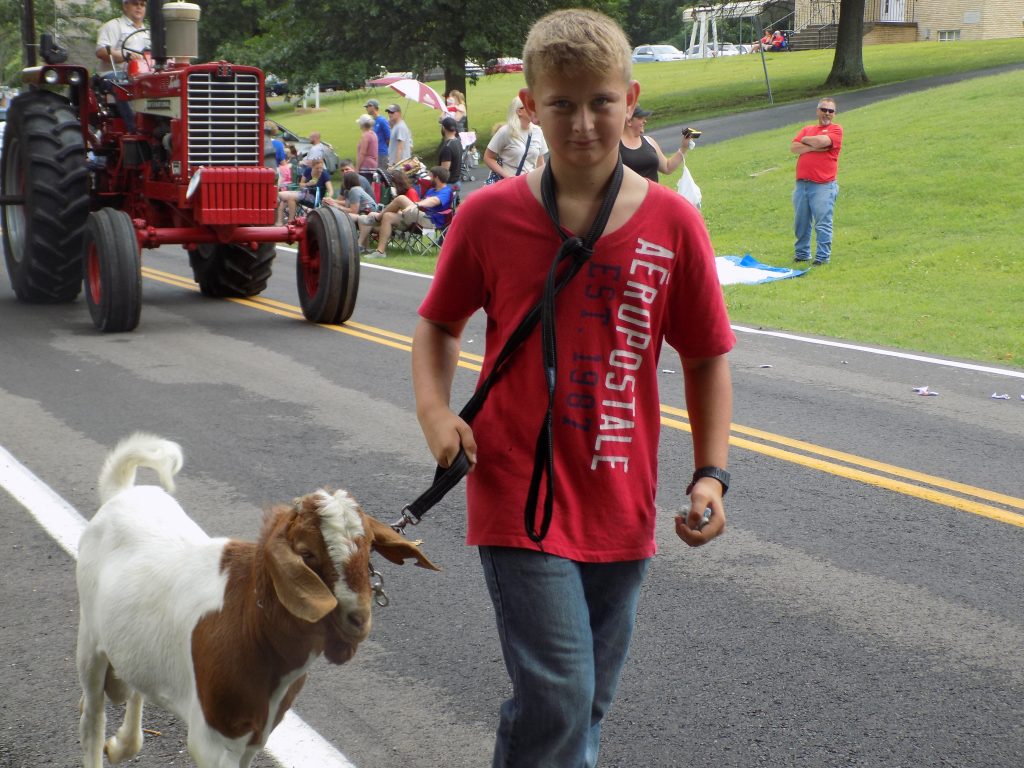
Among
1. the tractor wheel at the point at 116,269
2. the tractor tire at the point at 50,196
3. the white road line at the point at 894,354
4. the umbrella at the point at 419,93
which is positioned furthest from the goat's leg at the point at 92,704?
the umbrella at the point at 419,93

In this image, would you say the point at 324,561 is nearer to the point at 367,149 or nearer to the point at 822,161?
the point at 822,161

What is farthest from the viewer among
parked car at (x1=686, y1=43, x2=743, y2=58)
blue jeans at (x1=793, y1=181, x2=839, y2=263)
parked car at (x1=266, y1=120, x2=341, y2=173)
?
parked car at (x1=686, y1=43, x2=743, y2=58)

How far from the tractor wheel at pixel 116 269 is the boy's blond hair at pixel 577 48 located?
8.80 m

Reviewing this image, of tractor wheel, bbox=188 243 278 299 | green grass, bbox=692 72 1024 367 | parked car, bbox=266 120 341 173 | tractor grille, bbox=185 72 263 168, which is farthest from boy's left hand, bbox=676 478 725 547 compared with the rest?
parked car, bbox=266 120 341 173

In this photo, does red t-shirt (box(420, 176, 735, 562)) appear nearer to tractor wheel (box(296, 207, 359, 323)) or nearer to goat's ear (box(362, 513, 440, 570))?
goat's ear (box(362, 513, 440, 570))

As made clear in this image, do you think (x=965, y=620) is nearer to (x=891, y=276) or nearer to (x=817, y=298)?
(x=817, y=298)

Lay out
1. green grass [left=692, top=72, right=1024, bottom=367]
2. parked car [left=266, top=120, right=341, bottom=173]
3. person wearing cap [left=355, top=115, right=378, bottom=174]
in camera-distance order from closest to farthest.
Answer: green grass [left=692, top=72, right=1024, bottom=367], person wearing cap [left=355, top=115, right=378, bottom=174], parked car [left=266, top=120, right=341, bottom=173]


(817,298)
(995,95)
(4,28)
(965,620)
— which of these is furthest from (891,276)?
(4,28)

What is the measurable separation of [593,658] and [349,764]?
1.28 meters

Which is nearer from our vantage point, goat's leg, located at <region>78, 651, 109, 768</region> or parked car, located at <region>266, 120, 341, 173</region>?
goat's leg, located at <region>78, 651, 109, 768</region>

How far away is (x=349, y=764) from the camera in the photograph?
150 inches

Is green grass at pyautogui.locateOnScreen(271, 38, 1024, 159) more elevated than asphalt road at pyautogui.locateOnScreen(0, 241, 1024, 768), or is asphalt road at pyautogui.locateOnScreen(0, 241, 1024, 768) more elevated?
green grass at pyautogui.locateOnScreen(271, 38, 1024, 159)

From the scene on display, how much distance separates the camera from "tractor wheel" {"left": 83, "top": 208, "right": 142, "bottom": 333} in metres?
11.0

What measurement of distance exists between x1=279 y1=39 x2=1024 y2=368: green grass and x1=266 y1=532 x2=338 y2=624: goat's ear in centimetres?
906
